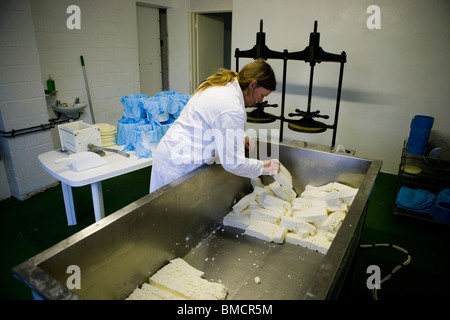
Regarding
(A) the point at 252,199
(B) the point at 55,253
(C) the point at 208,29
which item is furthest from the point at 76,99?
(B) the point at 55,253

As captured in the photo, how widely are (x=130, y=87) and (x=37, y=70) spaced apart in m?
1.83

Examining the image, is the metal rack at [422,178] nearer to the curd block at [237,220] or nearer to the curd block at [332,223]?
the curd block at [332,223]

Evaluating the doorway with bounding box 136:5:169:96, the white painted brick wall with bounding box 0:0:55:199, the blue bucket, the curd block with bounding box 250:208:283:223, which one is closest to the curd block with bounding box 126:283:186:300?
the curd block with bounding box 250:208:283:223

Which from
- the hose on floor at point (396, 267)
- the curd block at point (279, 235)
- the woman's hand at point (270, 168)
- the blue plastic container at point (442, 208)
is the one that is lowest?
the hose on floor at point (396, 267)

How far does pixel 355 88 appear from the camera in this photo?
3.74m

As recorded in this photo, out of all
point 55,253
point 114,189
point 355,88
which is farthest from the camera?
point 355,88

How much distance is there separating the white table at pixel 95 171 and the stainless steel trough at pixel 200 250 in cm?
81

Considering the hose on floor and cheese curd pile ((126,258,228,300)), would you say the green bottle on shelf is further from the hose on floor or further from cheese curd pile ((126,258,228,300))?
the hose on floor

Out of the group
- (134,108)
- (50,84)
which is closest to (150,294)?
(134,108)

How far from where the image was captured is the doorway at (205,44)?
5277mm

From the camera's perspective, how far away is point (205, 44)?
18.1 ft

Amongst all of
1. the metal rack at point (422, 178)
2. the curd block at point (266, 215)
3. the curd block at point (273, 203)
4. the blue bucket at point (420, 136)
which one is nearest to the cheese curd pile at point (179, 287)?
the curd block at point (266, 215)

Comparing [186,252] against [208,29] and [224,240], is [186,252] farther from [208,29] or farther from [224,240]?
[208,29]

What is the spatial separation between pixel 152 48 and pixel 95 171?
3.72m
